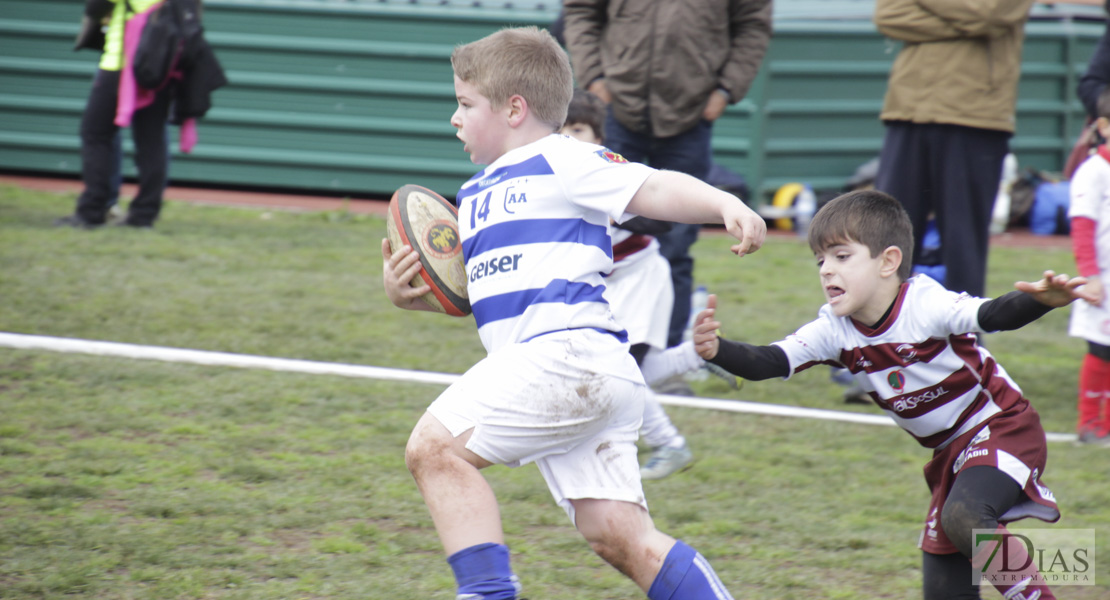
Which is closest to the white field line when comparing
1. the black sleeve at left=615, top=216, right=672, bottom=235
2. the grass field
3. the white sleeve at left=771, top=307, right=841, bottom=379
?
the grass field

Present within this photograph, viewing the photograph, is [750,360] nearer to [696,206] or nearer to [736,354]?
[736,354]

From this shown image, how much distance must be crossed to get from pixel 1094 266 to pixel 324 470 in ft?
10.4

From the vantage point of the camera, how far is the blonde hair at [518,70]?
8.66 feet

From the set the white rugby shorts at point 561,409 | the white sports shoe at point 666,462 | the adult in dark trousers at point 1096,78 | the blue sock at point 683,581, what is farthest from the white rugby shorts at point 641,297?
the adult in dark trousers at point 1096,78

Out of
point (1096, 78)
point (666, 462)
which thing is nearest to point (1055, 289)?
point (666, 462)

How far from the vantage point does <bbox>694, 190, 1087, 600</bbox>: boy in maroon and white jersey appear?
2.76 metres

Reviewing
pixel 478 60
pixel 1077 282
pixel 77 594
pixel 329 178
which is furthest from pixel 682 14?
pixel 329 178

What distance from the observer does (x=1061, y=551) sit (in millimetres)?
3434

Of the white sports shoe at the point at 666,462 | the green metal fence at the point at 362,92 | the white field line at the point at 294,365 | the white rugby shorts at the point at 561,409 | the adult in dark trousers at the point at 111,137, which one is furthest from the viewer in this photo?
the green metal fence at the point at 362,92

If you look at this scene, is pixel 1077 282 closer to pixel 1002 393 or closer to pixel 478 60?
pixel 1002 393

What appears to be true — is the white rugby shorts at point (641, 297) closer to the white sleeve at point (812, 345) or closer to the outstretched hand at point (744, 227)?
the white sleeve at point (812, 345)

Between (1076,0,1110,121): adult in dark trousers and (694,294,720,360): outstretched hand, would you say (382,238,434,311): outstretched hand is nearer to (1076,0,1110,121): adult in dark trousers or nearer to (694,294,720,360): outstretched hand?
(694,294,720,360): outstretched hand

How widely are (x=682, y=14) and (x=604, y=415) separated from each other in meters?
3.10

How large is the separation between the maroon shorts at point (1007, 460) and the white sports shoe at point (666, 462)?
1.28 meters
